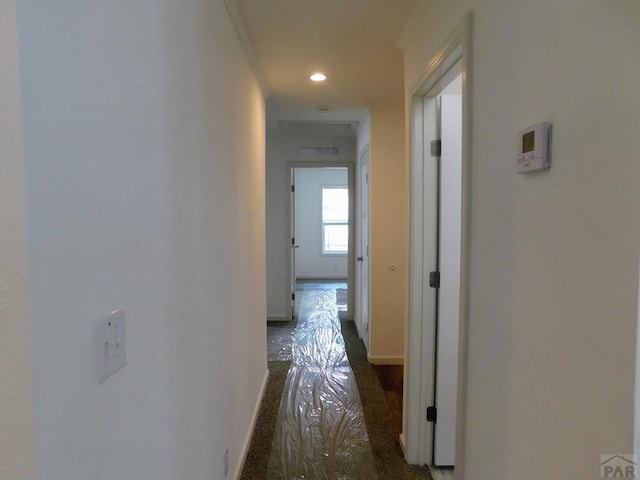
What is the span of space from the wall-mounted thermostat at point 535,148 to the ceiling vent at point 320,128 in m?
3.65

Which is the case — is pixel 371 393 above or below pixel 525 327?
below

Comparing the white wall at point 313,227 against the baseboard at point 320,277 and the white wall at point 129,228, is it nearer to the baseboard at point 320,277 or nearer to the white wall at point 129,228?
the baseboard at point 320,277

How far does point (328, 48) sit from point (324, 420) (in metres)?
2.55

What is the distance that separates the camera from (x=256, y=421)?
2633 millimetres

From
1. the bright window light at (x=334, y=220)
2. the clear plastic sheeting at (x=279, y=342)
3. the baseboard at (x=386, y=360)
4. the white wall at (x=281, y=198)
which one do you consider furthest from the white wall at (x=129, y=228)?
the bright window light at (x=334, y=220)

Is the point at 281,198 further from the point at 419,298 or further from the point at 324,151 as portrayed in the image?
the point at 419,298

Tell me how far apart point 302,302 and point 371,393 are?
141 inches

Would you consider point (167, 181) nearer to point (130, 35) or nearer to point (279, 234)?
point (130, 35)

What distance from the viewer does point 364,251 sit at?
4.38 metres

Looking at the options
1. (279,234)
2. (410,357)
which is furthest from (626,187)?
(279,234)

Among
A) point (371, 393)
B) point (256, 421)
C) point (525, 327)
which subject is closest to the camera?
point (525, 327)

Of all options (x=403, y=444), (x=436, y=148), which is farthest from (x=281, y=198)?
(x=403, y=444)

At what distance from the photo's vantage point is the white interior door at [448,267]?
208cm

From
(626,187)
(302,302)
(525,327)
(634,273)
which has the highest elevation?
(626,187)
